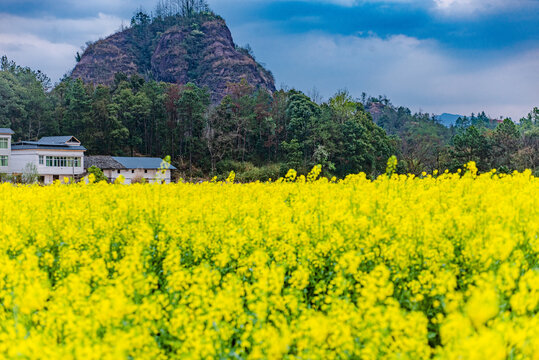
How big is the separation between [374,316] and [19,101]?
49807 millimetres

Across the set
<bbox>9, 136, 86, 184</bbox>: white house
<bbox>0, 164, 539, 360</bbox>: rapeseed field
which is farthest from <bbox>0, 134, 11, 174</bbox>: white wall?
<bbox>0, 164, 539, 360</bbox>: rapeseed field

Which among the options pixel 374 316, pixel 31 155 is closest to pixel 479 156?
pixel 31 155

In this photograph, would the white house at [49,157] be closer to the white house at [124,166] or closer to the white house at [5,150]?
the white house at [5,150]

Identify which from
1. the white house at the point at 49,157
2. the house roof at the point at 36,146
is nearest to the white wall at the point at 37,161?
the white house at the point at 49,157

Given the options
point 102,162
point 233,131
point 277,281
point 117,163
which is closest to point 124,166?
point 117,163

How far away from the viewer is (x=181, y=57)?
96.9 meters

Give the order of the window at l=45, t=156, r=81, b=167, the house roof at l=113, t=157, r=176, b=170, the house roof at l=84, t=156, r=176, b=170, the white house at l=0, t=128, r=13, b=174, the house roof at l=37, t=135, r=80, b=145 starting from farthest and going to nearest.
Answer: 1. the house roof at l=113, t=157, r=176, b=170
2. the house roof at l=84, t=156, r=176, b=170
3. the house roof at l=37, t=135, r=80, b=145
4. the window at l=45, t=156, r=81, b=167
5. the white house at l=0, t=128, r=13, b=174

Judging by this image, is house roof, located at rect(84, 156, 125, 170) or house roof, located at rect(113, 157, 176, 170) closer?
house roof, located at rect(84, 156, 125, 170)

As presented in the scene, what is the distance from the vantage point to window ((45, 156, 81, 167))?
131 ft

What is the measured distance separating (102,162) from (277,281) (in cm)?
4125

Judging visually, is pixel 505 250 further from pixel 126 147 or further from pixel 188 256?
pixel 126 147

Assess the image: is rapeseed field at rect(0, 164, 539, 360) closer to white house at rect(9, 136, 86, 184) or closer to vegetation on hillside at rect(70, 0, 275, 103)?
white house at rect(9, 136, 86, 184)

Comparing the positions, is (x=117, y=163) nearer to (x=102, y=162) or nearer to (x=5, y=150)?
(x=102, y=162)

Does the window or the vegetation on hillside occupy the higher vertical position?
the vegetation on hillside
